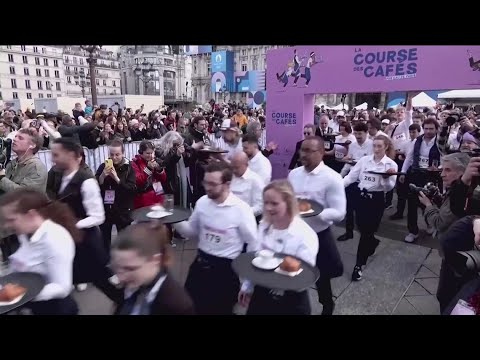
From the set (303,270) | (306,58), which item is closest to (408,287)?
(303,270)

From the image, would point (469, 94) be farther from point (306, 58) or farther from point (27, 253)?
point (27, 253)

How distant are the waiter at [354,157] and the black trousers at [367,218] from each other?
768 millimetres

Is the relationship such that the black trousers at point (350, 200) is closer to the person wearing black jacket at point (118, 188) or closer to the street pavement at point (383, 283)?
the street pavement at point (383, 283)

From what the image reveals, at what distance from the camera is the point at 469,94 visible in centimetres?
1391

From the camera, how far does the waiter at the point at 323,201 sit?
124 inches

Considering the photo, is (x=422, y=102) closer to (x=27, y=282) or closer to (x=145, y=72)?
(x=27, y=282)

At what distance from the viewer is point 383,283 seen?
4.17 m

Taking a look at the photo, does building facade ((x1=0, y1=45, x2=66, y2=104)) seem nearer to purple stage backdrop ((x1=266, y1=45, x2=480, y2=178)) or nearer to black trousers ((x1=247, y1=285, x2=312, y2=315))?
purple stage backdrop ((x1=266, y1=45, x2=480, y2=178))

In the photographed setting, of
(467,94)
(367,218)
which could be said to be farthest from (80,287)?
(467,94)

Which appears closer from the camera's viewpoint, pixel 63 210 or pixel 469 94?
pixel 63 210

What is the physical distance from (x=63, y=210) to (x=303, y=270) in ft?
5.97

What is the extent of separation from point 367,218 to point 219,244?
8.01 feet

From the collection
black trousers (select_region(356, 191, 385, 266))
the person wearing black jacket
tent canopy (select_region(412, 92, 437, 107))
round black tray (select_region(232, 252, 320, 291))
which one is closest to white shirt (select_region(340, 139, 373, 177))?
black trousers (select_region(356, 191, 385, 266))

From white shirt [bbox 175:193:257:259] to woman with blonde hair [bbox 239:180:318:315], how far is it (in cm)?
17
